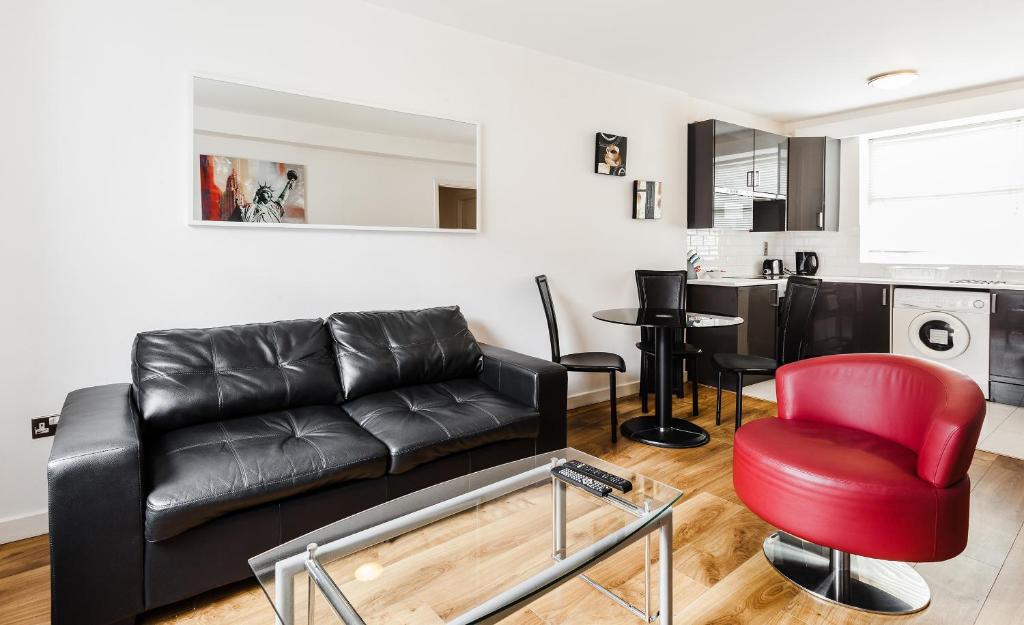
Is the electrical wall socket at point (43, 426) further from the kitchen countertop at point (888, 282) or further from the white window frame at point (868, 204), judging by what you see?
the white window frame at point (868, 204)

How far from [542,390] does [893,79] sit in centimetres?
387

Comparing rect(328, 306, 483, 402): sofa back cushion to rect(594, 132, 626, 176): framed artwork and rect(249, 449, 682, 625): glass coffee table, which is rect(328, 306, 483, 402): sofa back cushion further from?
rect(594, 132, 626, 176): framed artwork

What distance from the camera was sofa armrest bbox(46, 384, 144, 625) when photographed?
1613 mm

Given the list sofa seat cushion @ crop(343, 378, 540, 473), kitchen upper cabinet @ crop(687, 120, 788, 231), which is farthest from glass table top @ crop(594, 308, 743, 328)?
kitchen upper cabinet @ crop(687, 120, 788, 231)

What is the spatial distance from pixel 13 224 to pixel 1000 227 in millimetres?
6710

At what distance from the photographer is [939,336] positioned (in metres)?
4.57

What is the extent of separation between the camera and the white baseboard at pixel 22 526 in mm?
2281

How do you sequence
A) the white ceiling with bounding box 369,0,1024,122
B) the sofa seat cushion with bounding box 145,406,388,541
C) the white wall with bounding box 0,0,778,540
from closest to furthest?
the sofa seat cushion with bounding box 145,406,388,541, the white wall with bounding box 0,0,778,540, the white ceiling with bounding box 369,0,1024,122

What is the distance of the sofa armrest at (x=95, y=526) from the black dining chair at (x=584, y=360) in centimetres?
230

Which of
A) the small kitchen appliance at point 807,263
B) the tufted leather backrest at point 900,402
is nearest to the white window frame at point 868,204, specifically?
the small kitchen appliance at point 807,263

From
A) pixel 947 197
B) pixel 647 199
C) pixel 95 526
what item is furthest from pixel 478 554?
pixel 947 197

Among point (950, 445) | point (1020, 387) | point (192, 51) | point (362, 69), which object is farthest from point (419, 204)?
point (1020, 387)

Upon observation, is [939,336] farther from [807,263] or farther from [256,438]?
[256,438]

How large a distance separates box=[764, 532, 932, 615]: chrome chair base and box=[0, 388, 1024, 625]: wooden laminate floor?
1.5 inches
